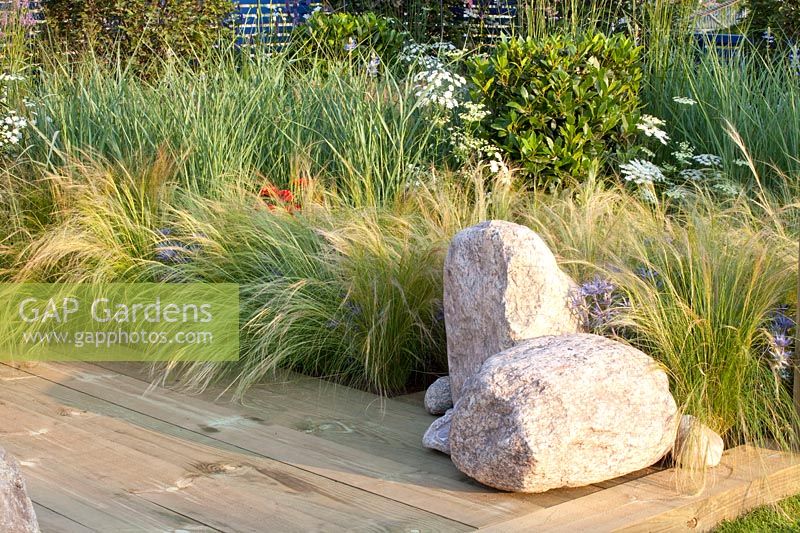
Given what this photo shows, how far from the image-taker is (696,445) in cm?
329

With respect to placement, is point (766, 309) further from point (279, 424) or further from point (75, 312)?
point (75, 312)

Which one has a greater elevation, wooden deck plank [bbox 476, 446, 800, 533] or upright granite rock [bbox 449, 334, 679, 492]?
upright granite rock [bbox 449, 334, 679, 492]

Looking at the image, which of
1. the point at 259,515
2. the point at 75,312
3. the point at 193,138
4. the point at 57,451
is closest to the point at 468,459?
the point at 259,515

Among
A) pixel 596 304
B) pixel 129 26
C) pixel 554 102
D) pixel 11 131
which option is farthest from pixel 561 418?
pixel 129 26

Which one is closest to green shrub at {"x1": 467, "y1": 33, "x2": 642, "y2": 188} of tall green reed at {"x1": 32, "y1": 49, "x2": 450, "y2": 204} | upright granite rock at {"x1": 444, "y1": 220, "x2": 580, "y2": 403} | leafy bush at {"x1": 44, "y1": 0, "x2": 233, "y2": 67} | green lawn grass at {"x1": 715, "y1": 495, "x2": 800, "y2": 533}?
tall green reed at {"x1": 32, "y1": 49, "x2": 450, "y2": 204}

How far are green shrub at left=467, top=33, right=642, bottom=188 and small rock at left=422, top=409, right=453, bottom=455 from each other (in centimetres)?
247

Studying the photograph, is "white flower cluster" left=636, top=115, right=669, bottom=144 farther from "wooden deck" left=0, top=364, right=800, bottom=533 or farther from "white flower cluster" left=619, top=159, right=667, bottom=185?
"wooden deck" left=0, top=364, right=800, bottom=533

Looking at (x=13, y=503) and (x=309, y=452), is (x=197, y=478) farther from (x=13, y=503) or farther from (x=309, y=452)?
(x=13, y=503)

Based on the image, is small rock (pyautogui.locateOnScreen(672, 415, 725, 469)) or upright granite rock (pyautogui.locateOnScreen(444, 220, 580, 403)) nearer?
small rock (pyautogui.locateOnScreen(672, 415, 725, 469))

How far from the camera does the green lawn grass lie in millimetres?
3188

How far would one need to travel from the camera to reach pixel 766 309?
12.3 feet

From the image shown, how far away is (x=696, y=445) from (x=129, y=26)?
6451mm

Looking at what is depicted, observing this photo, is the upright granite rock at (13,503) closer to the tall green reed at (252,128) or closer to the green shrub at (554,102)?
the tall green reed at (252,128)

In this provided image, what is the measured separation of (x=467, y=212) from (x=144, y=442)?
1.92 m
